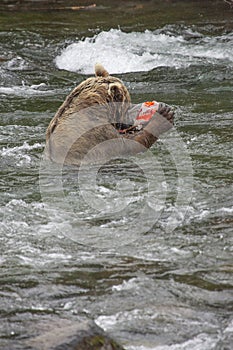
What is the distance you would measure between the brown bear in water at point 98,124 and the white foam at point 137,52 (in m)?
4.95

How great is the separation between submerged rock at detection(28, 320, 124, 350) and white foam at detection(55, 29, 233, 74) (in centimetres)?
841

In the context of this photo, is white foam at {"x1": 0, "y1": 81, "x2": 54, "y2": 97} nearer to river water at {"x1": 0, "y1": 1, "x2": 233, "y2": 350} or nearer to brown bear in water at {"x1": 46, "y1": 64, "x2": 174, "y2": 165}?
river water at {"x1": 0, "y1": 1, "x2": 233, "y2": 350}

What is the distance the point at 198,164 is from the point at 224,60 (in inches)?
206

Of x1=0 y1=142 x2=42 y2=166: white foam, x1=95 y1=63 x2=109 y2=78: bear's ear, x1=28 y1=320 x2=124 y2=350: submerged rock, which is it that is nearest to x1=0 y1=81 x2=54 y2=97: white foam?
x1=0 y1=142 x2=42 y2=166: white foam

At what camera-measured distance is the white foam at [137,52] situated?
12562mm

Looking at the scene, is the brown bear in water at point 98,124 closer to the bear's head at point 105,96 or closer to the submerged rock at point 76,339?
the bear's head at point 105,96

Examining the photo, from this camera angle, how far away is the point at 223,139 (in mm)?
8289

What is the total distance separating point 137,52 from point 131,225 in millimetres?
7473

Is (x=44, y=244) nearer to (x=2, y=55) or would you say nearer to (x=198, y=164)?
(x=198, y=164)

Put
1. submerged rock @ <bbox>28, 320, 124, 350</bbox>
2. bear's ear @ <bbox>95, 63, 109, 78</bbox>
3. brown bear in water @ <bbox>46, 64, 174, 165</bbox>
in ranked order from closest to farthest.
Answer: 1. submerged rock @ <bbox>28, 320, 124, 350</bbox>
2. brown bear in water @ <bbox>46, 64, 174, 165</bbox>
3. bear's ear @ <bbox>95, 63, 109, 78</bbox>

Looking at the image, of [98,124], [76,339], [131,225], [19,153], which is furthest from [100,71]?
[76,339]

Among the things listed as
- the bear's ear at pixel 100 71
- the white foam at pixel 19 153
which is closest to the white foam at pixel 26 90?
the white foam at pixel 19 153

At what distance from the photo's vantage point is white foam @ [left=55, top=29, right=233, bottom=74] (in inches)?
495

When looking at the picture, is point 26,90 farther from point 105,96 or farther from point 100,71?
point 105,96
